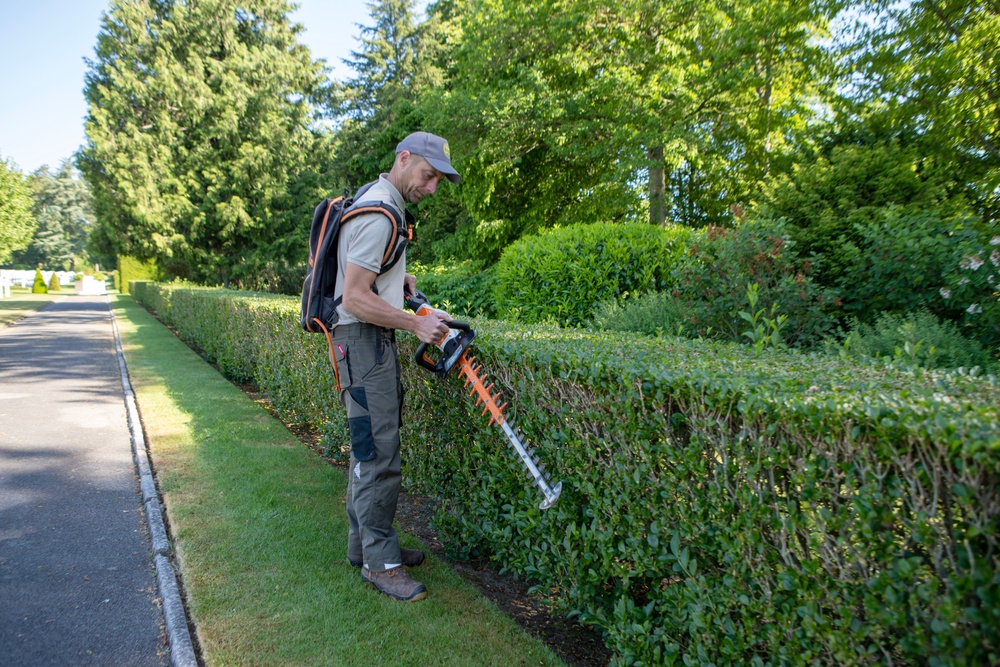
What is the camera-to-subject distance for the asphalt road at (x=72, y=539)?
3410 mm

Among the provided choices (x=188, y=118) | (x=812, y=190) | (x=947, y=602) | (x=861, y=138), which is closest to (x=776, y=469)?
(x=947, y=602)

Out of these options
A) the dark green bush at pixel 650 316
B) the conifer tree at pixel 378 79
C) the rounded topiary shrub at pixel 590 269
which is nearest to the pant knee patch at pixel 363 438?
the dark green bush at pixel 650 316

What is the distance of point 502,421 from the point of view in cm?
336

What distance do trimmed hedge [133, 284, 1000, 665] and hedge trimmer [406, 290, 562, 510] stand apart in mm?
98

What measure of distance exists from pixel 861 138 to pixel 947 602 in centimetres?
832

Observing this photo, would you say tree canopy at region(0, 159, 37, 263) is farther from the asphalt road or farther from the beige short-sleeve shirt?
the beige short-sleeve shirt

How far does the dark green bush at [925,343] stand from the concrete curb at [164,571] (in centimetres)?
430

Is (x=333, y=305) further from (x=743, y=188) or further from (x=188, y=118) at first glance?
(x=188, y=118)

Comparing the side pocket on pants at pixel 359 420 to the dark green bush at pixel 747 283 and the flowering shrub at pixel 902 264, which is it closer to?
the dark green bush at pixel 747 283

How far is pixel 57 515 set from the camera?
5082 millimetres

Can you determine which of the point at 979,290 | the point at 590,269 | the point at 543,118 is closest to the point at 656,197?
the point at 543,118

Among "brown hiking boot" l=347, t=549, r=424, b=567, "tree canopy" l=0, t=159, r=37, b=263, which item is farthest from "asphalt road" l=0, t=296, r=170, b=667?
"tree canopy" l=0, t=159, r=37, b=263

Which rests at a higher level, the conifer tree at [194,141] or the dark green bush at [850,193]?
the conifer tree at [194,141]

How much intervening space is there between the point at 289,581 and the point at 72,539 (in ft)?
6.33
